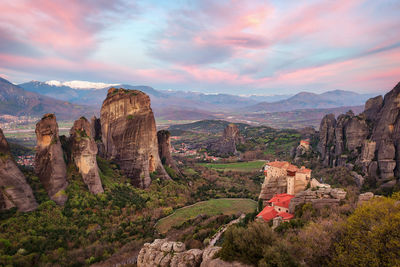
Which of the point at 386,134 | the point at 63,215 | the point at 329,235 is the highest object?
the point at 386,134

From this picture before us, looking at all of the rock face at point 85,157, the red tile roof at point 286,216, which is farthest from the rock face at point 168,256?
the rock face at point 85,157

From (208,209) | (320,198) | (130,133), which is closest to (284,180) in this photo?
(320,198)

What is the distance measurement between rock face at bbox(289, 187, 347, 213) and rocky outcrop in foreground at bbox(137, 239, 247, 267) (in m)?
13.7

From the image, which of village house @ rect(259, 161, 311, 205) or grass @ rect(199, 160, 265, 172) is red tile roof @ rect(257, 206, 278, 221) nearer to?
village house @ rect(259, 161, 311, 205)

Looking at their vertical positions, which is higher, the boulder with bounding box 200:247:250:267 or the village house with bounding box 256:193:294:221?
the boulder with bounding box 200:247:250:267

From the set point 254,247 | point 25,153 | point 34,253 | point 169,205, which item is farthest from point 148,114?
point 25,153

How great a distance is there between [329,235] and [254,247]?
486 cm

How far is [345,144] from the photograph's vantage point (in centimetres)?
7012

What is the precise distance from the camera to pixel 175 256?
790 inches

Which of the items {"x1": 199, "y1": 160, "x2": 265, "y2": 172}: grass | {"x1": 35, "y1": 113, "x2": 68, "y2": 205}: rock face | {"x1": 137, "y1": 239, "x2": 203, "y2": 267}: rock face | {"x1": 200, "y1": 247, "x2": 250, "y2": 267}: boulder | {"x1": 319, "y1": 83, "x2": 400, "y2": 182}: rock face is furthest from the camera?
{"x1": 199, "y1": 160, "x2": 265, "y2": 172}: grass

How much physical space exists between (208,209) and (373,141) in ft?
139

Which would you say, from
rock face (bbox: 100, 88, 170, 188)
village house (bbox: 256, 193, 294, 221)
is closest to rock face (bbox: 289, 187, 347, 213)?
village house (bbox: 256, 193, 294, 221)

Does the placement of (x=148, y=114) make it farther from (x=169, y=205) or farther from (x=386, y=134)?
(x=386, y=134)

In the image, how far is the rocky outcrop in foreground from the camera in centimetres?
1767
